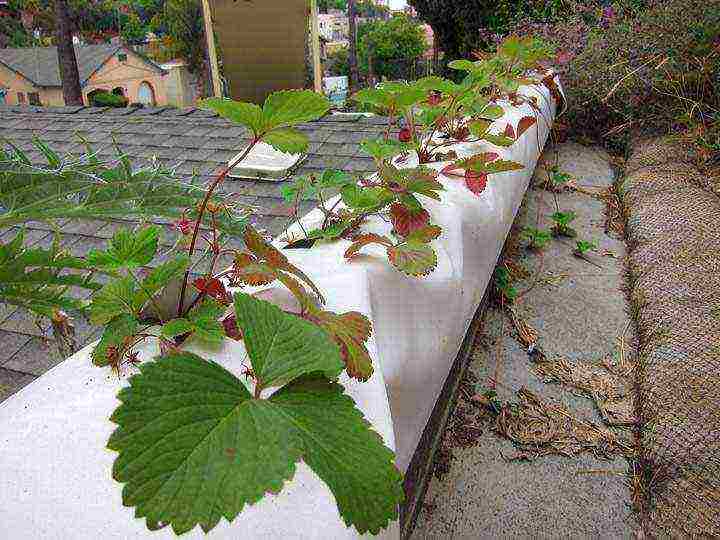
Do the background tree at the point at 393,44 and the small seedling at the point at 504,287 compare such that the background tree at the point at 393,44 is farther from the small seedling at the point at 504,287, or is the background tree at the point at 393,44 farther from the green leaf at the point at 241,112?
the green leaf at the point at 241,112

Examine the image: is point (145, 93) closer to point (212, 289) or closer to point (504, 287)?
point (504, 287)

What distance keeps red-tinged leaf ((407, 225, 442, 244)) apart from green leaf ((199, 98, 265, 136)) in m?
0.36

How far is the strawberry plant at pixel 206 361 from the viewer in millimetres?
382

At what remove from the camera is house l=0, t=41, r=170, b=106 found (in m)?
27.1

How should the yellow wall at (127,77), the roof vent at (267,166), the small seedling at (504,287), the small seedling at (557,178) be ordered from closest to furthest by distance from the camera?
the small seedling at (504,287) → the roof vent at (267,166) → the small seedling at (557,178) → the yellow wall at (127,77)

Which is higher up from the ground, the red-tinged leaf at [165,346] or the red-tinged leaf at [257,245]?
the red-tinged leaf at [257,245]

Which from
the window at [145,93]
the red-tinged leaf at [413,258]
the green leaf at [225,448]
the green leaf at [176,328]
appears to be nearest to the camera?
the green leaf at [225,448]

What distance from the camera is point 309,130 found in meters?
3.02

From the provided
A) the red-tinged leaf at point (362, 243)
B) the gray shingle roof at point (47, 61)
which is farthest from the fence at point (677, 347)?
the gray shingle roof at point (47, 61)

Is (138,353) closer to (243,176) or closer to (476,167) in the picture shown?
(476,167)

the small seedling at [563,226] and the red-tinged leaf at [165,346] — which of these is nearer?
the red-tinged leaf at [165,346]

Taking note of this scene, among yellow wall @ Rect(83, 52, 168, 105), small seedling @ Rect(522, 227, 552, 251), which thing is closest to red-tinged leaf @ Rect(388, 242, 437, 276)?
small seedling @ Rect(522, 227, 552, 251)

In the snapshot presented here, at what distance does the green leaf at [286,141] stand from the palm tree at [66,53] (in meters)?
15.2

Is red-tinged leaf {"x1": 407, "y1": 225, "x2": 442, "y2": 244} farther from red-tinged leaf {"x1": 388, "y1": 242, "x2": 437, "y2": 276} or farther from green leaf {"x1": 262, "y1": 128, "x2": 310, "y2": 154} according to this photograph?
green leaf {"x1": 262, "y1": 128, "x2": 310, "y2": 154}
